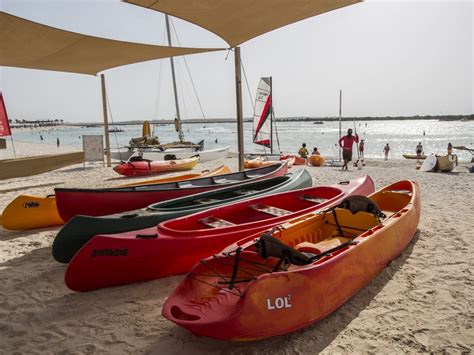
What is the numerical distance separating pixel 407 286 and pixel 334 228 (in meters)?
1.07

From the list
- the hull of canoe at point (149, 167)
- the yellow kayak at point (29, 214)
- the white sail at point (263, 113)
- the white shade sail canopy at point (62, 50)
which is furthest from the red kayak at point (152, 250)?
the white sail at point (263, 113)

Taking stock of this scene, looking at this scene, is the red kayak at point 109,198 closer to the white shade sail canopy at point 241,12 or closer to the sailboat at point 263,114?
the white shade sail canopy at point 241,12

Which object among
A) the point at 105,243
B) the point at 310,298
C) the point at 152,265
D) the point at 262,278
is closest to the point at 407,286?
the point at 310,298

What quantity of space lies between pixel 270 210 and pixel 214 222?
0.97m

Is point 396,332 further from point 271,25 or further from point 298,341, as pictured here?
point 271,25

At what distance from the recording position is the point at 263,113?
15.9m

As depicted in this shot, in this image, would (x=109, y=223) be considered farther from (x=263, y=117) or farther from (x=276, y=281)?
(x=263, y=117)

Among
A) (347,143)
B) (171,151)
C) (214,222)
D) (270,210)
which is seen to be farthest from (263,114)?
(214,222)

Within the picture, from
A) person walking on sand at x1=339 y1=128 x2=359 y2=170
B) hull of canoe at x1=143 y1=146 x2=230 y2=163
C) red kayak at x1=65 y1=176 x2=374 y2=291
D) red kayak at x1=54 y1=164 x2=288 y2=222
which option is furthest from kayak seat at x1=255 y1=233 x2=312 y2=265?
hull of canoe at x1=143 y1=146 x2=230 y2=163

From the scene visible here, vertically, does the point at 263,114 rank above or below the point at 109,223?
above

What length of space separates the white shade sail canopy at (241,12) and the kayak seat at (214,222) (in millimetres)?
3684

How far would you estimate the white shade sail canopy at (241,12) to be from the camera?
19.0 ft

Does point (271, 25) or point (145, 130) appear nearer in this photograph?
point (271, 25)

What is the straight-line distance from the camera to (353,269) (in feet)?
10.2
